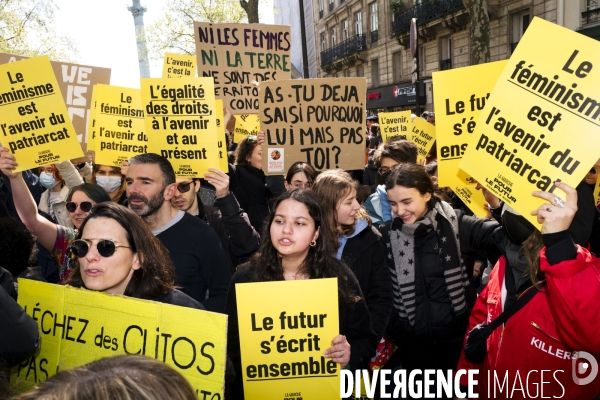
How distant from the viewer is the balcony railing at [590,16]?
51.6ft

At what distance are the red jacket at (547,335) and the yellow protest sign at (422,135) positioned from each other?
4.49 m

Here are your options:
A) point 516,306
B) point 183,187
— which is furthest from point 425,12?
point 516,306

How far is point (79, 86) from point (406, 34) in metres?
24.8

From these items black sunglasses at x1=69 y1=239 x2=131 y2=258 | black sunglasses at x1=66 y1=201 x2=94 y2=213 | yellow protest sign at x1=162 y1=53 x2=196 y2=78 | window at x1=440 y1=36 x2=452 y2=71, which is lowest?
black sunglasses at x1=69 y1=239 x2=131 y2=258

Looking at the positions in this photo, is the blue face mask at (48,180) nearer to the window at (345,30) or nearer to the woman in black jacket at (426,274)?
the woman in black jacket at (426,274)

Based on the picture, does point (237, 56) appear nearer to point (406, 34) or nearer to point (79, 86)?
point (79, 86)

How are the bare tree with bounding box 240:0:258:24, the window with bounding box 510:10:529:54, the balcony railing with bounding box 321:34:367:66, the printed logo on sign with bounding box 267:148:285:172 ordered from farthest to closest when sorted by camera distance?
the balcony railing with bounding box 321:34:367:66 < the window with bounding box 510:10:529:54 < the bare tree with bounding box 240:0:258:24 < the printed logo on sign with bounding box 267:148:285:172

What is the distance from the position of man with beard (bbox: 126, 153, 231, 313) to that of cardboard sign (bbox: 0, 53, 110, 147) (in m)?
2.75

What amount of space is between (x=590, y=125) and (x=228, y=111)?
13.9 ft

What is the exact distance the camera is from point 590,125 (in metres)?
2.22

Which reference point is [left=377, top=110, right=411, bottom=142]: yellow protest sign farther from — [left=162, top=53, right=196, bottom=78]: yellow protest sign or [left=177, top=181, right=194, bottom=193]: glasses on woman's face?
[left=177, top=181, right=194, bottom=193]: glasses on woman's face

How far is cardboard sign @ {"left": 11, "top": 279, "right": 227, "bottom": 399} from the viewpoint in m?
1.88

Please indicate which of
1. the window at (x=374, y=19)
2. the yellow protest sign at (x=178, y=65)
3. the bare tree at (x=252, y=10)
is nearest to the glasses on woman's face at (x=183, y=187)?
the yellow protest sign at (x=178, y=65)

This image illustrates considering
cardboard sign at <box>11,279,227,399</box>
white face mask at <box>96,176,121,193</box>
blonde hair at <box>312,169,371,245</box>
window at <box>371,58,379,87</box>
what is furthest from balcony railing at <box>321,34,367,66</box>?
cardboard sign at <box>11,279,227,399</box>
